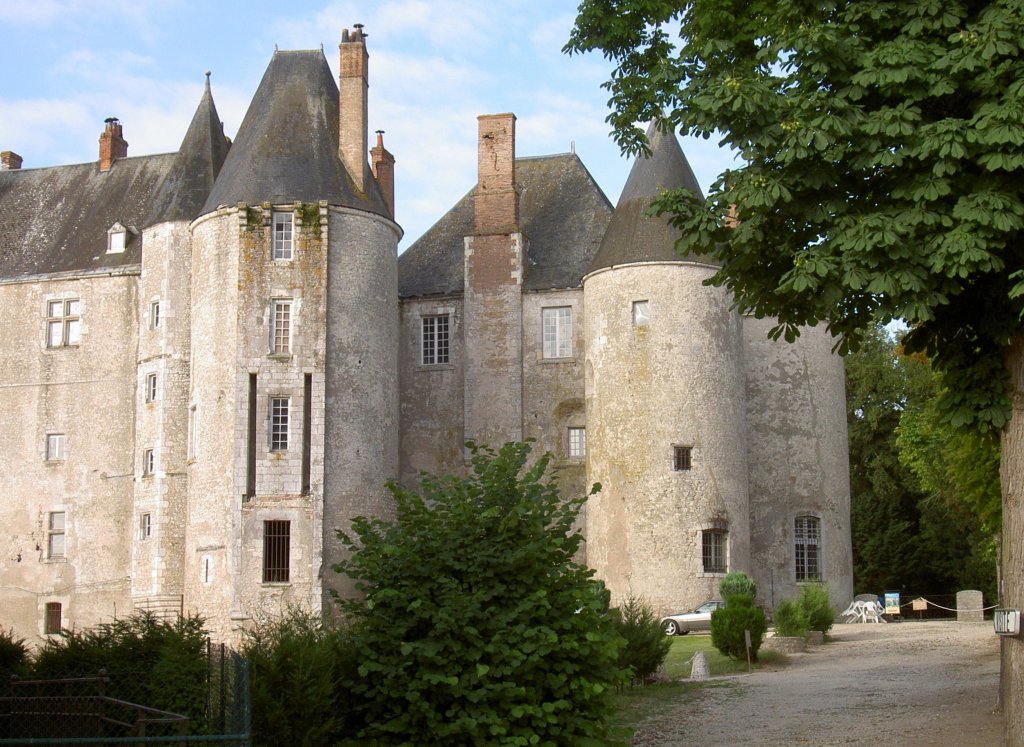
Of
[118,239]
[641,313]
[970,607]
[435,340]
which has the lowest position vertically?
[970,607]

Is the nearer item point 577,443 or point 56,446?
point 577,443

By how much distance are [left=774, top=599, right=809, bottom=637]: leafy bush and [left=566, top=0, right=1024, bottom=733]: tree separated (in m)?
11.7

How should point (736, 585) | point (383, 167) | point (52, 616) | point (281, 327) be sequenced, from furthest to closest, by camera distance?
point (383, 167)
point (52, 616)
point (281, 327)
point (736, 585)

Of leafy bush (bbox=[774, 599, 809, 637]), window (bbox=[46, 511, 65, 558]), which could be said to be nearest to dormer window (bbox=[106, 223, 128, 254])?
window (bbox=[46, 511, 65, 558])

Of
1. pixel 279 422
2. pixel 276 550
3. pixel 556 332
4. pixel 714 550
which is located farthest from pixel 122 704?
pixel 556 332

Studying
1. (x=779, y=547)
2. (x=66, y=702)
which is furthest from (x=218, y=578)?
(x=66, y=702)

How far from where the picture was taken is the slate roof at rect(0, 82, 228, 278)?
36.8 m

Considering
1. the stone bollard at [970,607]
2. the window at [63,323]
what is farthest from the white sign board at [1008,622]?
the window at [63,323]

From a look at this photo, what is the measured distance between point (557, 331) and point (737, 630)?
13.9 m

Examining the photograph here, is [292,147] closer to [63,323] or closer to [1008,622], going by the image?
[63,323]

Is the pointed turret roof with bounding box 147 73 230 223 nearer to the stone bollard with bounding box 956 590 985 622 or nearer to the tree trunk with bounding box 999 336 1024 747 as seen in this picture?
the stone bollard with bounding box 956 590 985 622

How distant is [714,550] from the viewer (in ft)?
108

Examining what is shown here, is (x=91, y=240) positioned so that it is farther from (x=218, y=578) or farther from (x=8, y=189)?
(x=218, y=578)

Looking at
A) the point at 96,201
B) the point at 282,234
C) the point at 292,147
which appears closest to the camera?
the point at 282,234
